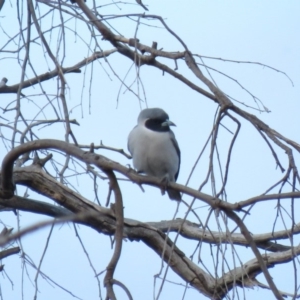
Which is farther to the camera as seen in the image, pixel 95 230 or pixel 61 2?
pixel 95 230

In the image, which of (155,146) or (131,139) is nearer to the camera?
(155,146)

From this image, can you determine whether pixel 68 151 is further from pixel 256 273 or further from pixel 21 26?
pixel 256 273

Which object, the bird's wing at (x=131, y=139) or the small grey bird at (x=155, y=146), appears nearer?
the small grey bird at (x=155, y=146)

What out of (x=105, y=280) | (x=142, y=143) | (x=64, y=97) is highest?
(x=142, y=143)

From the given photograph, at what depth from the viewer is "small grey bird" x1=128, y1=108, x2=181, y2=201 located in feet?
16.4

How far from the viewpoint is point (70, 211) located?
144 inches

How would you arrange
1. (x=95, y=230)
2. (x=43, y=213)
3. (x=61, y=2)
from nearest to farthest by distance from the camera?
(x=61, y=2) → (x=43, y=213) → (x=95, y=230)

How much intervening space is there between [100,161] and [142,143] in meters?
2.50

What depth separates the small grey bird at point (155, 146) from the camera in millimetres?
5004

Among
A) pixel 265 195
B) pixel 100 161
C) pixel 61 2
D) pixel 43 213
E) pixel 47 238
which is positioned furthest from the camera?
pixel 43 213

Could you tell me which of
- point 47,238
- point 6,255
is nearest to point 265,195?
point 47,238

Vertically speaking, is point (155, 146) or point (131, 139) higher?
point (131, 139)

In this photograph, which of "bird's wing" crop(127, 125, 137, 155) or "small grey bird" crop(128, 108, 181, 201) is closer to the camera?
"small grey bird" crop(128, 108, 181, 201)

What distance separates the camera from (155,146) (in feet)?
16.4
